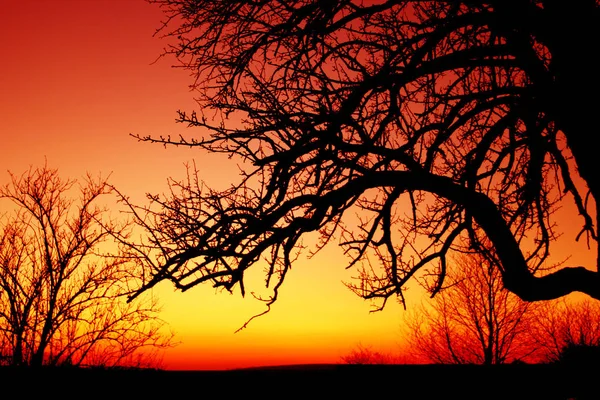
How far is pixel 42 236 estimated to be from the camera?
1603 cm

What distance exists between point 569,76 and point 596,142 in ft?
2.44

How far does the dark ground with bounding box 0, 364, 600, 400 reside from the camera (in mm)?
3453

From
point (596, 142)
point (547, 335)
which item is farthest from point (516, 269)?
point (547, 335)

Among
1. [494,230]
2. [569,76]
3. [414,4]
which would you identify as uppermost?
[414,4]

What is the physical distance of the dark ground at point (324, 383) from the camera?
3.45 meters

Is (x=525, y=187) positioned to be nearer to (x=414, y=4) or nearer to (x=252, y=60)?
(x=414, y=4)

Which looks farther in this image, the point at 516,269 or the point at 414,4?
the point at 414,4

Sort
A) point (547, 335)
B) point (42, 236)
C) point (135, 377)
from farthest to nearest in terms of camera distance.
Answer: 1. point (547, 335)
2. point (42, 236)
3. point (135, 377)

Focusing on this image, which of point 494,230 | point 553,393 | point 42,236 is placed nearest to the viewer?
point 553,393

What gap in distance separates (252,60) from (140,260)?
331 centimetres

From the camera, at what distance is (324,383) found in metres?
3.84

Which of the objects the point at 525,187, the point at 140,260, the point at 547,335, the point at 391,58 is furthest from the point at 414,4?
the point at 547,335

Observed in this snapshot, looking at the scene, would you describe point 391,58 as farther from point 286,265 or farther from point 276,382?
point 276,382

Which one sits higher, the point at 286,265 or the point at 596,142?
the point at 596,142
